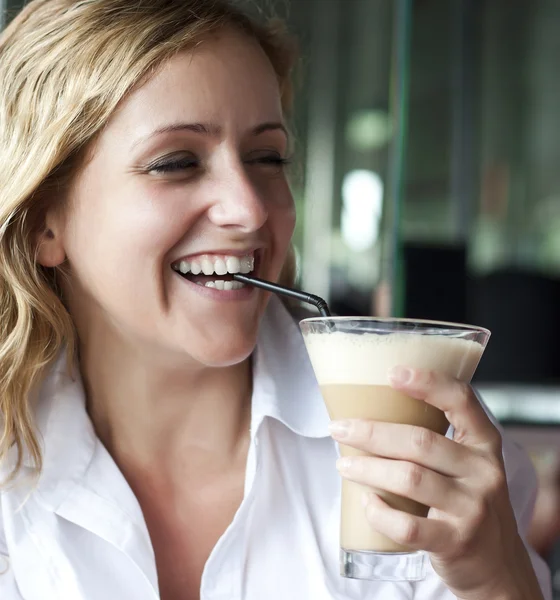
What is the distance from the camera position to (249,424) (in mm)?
1849

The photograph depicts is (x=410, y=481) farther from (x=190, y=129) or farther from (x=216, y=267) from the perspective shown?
(x=190, y=129)

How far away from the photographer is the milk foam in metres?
1.19

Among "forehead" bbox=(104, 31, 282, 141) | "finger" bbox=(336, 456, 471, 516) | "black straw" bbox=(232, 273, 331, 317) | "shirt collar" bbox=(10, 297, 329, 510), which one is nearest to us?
"finger" bbox=(336, 456, 471, 516)

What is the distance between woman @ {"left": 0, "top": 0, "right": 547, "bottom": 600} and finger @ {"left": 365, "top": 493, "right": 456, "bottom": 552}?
452 mm

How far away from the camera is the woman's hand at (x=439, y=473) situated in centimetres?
114

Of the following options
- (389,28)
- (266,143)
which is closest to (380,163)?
(389,28)

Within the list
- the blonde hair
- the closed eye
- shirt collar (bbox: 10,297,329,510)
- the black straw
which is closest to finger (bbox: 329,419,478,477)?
the black straw

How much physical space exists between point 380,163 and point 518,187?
3780 mm

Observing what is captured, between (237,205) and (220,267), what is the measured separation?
0.13 metres

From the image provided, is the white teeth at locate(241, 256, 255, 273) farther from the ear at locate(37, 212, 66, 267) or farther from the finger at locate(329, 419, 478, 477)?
the finger at locate(329, 419, 478, 477)

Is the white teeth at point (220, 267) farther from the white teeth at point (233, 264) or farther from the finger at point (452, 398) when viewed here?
the finger at point (452, 398)

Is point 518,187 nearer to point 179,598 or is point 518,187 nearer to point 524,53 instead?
point 524,53

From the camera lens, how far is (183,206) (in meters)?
1.56

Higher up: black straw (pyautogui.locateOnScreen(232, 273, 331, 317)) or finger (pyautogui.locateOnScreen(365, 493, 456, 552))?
black straw (pyautogui.locateOnScreen(232, 273, 331, 317))
